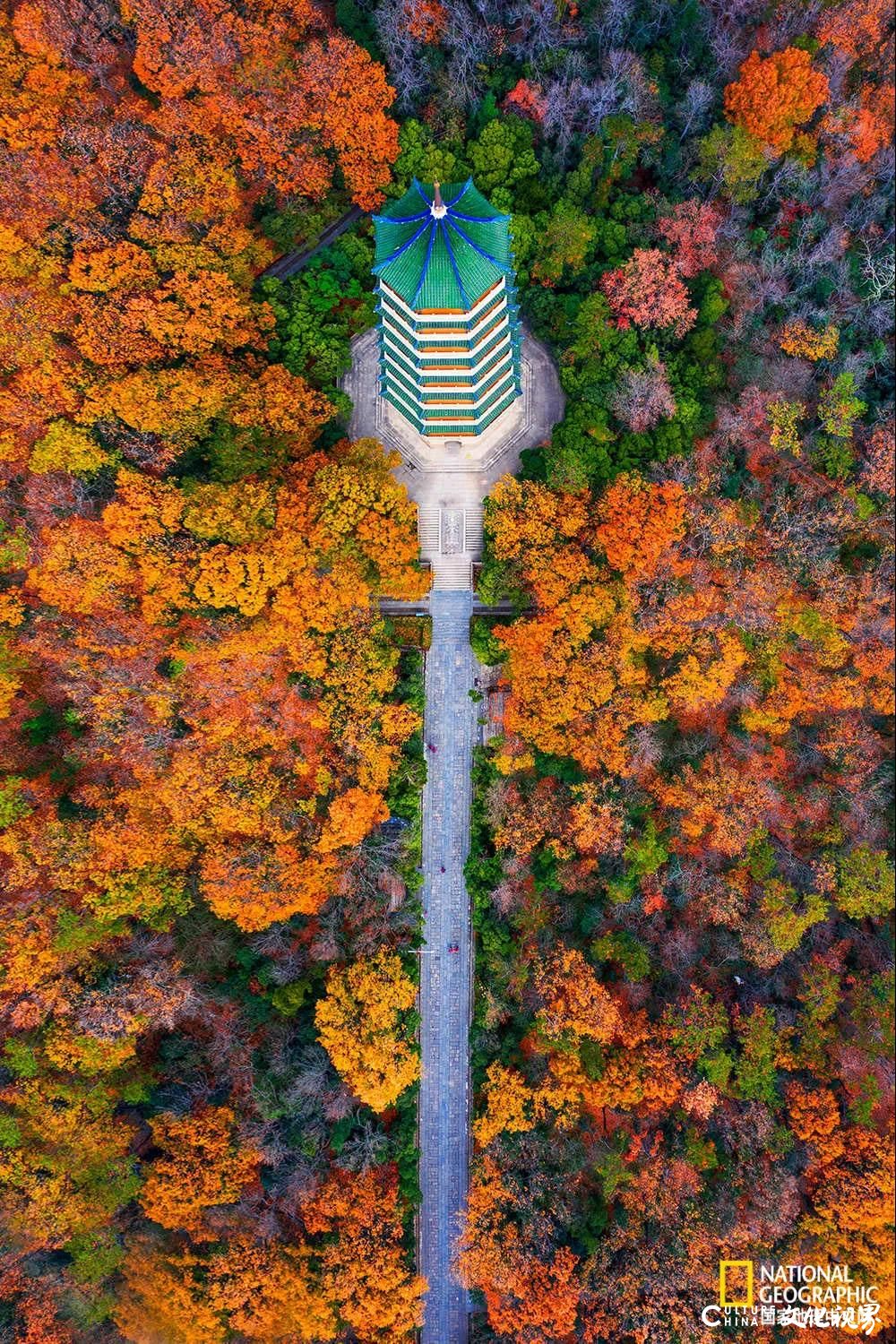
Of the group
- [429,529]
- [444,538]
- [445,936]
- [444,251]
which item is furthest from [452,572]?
[445,936]

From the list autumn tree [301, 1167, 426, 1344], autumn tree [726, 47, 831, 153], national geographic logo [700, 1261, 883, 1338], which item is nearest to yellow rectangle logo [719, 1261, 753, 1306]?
national geographic logo [700, 1261, 883, 1338]

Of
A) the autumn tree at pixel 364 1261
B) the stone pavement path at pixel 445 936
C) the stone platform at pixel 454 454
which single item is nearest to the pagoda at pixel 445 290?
the stone platform at pixel 454 454

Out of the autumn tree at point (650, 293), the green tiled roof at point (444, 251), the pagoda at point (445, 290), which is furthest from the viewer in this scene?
the autumn tree at point (650, 293)

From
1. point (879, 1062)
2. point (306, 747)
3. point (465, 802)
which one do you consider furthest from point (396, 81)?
point (879, 1062)

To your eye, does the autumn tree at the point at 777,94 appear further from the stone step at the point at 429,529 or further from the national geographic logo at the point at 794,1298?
the national geographic logo at the point at 794,1298

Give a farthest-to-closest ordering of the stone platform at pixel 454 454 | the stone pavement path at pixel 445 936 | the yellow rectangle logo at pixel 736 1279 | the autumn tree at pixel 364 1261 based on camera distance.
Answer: the stone platform at pixel 454 454
the stone pavement path at pixel 445 936
the yellow rectangle logo at pixel 736 1279
the autumn tree at pixel 364 1261

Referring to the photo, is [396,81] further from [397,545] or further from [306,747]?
[306,747]

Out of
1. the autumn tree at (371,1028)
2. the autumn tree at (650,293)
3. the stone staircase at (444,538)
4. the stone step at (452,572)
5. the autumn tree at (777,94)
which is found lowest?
the autumn tree at (371,1028)
